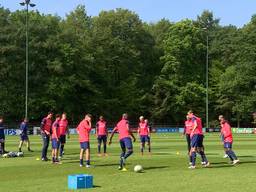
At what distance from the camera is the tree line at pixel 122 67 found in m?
82.4

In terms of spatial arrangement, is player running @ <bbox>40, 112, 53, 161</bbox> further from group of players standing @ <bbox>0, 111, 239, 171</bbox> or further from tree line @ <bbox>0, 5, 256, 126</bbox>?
tree line @ <bbox>0, 5, 256, 126</bbox>

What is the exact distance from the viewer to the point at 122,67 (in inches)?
3757

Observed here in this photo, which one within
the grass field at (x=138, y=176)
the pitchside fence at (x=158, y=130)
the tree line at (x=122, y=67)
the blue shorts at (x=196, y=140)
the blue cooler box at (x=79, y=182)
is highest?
the tree line at (x=122, y=67)

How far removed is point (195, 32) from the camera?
3824 inches

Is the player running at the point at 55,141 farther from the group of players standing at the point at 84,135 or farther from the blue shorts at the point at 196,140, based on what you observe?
the blue shorts at the point at 196,140

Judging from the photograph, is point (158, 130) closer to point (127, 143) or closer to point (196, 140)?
point (196, 140)

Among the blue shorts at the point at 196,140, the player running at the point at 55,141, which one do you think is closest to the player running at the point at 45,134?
the player running at the point at 55,141

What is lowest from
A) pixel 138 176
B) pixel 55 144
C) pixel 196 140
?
pixel 138 176

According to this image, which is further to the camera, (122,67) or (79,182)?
(122,67)

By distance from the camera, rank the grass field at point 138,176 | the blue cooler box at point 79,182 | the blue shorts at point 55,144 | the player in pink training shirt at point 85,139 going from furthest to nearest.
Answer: the blue shorts at point 55,144, the player in pink training shirt at point 85,139, the grass field at point 138,176, the blue cooler box at point 79,182

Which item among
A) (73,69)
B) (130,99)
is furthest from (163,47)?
(73,69)

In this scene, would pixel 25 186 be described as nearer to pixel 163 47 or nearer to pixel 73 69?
pixel 73 69

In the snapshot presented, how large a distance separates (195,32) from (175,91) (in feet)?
35.8

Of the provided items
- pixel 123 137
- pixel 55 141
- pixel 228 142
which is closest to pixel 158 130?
pixel 55 141
